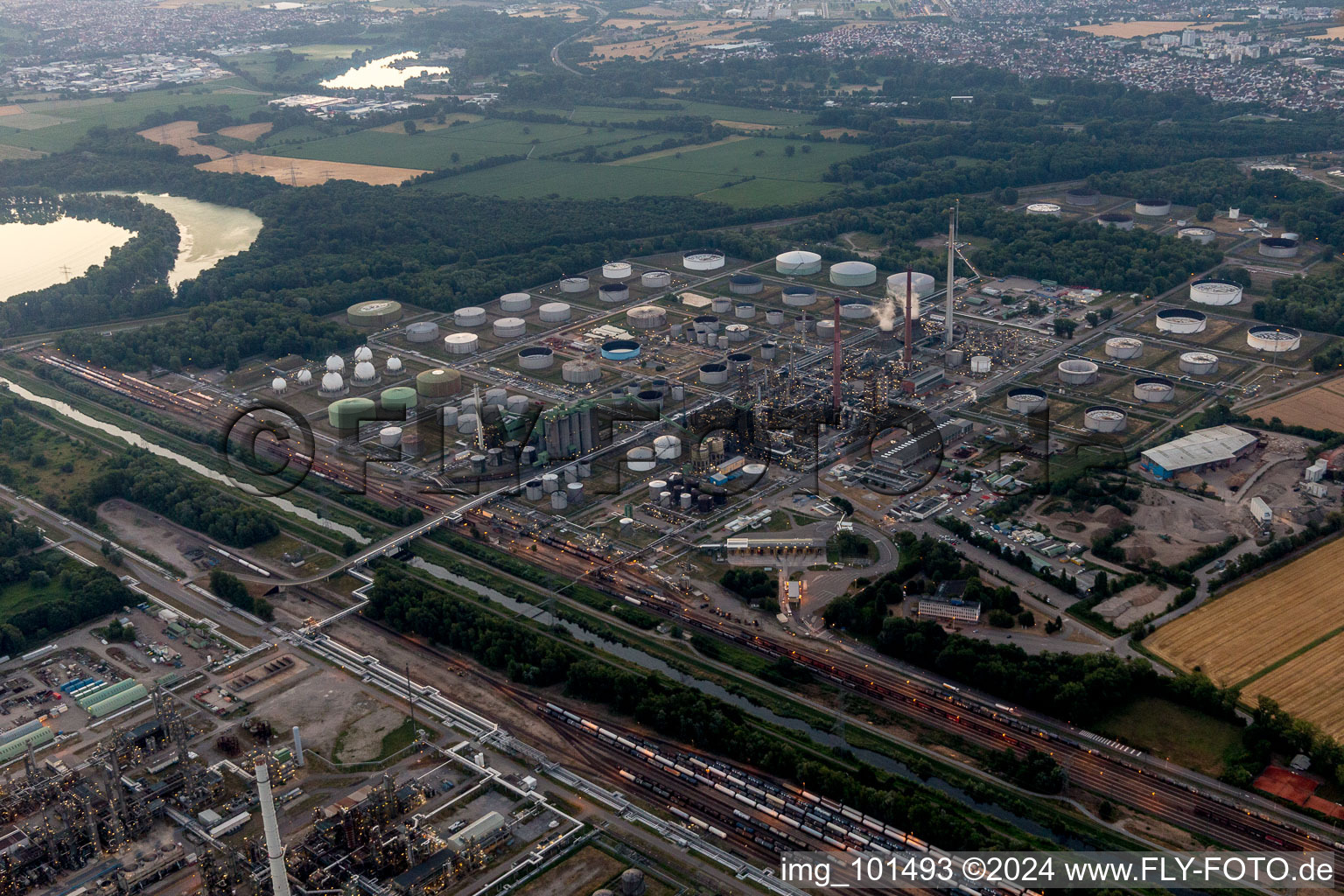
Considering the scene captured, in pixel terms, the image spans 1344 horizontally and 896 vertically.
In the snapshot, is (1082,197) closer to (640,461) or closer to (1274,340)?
(1274,340)

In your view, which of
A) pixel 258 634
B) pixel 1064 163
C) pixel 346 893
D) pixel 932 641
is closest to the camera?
pixel 346 893

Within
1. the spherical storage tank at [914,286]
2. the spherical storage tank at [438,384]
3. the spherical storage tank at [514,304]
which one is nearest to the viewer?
the spherical storage tank at [438,384]

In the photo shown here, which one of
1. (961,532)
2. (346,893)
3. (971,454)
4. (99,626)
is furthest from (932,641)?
(99,626)

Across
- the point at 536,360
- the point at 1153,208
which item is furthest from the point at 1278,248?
the point at 536,360

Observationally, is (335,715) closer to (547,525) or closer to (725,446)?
(547,525)

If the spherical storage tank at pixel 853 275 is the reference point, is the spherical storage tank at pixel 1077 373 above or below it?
below

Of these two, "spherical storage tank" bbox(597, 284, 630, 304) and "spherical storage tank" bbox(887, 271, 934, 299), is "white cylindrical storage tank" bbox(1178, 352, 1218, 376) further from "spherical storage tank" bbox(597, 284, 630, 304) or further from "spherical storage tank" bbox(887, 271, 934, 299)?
"spherical storage tank" bbox(597, 284, 630, 304)

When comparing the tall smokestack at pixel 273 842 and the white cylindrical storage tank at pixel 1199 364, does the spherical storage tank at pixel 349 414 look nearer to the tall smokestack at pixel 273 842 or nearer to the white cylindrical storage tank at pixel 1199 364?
the tall smokestack at pixel 273 842

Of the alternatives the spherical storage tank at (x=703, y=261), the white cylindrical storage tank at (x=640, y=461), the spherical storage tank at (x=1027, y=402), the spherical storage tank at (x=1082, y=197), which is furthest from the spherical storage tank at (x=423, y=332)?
the spherical storage tank at (x=1082, y=197)
